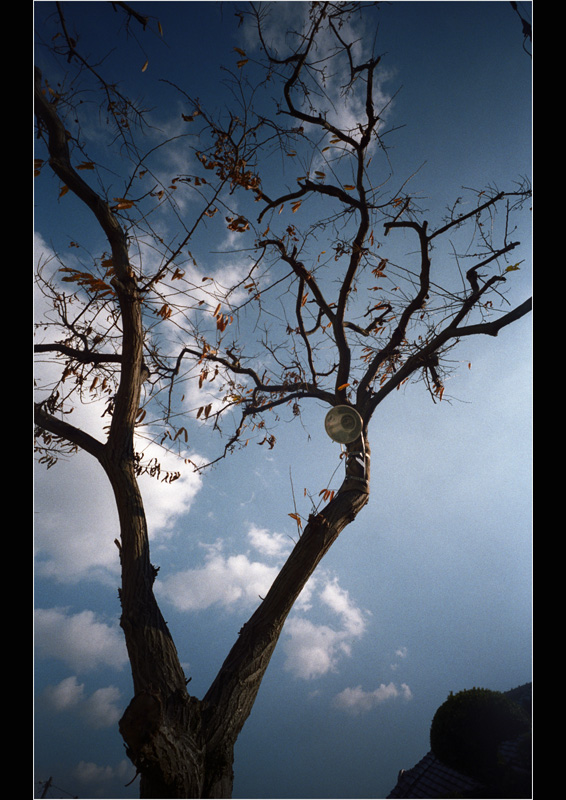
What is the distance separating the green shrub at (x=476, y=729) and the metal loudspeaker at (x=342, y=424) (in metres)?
9.58

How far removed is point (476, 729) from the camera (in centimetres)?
909

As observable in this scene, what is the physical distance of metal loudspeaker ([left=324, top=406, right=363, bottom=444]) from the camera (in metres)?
3.75

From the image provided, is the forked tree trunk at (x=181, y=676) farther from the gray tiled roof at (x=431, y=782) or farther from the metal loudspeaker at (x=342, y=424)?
the gray tiled roof at (x=431, y=782)

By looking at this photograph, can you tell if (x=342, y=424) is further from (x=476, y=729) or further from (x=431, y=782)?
(x=431, y=782)

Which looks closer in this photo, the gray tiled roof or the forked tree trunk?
the forked tree trunk

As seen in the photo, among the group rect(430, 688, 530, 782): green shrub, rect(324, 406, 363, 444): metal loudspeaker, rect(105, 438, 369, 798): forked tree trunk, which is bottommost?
rect(430, 688, 530, 782): green shrub

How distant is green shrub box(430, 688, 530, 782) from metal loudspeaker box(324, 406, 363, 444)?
9.58 meters

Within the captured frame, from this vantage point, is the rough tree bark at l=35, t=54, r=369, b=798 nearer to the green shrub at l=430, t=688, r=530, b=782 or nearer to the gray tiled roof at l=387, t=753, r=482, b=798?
the gray tiled roof at l=387, t=753, r=482, b=798

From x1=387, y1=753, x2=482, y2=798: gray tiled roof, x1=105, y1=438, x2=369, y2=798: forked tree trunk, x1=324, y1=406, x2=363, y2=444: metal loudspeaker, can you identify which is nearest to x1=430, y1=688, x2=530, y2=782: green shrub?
x1=387, y1=753, x2=482, y2=798: gray tiled roof

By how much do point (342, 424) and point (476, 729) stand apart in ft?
32.1

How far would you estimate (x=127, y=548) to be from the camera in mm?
3314

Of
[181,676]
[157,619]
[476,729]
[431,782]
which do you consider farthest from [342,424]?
[431,782]
